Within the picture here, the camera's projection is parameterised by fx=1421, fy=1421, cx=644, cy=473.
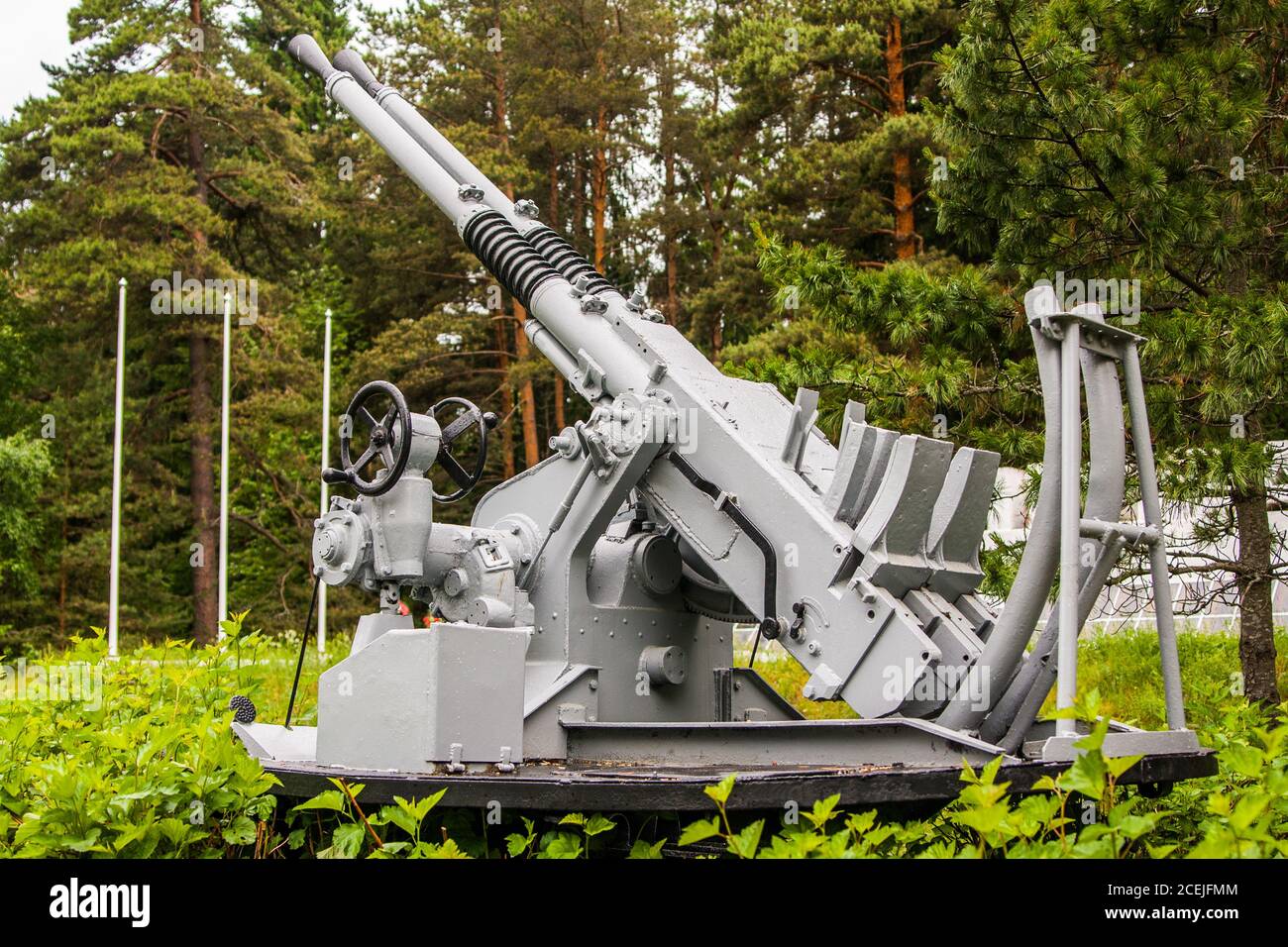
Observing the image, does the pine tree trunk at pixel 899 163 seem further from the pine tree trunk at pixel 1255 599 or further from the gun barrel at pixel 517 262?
the gun barrel at pixel 517 262

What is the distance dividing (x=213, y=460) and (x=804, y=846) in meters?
25.9

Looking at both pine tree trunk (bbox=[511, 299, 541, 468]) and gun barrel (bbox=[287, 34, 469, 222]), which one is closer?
gun barrel (bbox=[287, 34, 469, 222])

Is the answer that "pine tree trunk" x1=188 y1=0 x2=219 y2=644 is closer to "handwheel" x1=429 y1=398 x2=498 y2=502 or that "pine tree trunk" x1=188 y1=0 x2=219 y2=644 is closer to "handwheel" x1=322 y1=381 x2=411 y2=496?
"handwheel" x1=429 y1=398 x2=498 y2=502

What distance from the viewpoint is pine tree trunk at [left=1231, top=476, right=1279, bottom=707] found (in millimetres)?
8180

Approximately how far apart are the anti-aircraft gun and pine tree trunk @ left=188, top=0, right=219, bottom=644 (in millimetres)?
17933

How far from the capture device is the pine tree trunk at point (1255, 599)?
26.8ft

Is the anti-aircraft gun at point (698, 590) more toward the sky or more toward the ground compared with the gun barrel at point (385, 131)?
more toward the ground

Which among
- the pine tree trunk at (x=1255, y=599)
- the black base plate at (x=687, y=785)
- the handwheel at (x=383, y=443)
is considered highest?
the handwheel at (x=383, y=443)

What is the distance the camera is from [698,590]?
22.4 ft

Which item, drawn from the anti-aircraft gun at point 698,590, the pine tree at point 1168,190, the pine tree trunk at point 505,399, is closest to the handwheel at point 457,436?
the anti-aircraft gun at point 698,590

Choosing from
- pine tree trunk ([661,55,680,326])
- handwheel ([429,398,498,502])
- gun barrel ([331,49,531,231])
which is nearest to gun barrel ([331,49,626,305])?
gun barrel ([331,49,531,231])

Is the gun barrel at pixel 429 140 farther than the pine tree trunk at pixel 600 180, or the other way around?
the pine tree trunk at pixel 600 180

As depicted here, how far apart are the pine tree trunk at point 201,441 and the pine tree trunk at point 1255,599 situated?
18745 mm

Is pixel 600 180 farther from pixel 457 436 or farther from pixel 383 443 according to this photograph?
pixel 383 443
